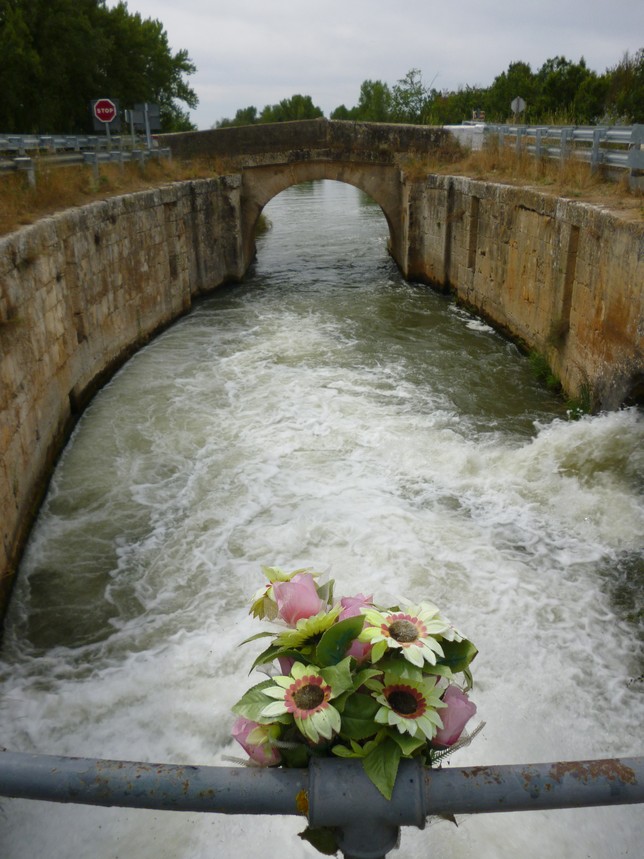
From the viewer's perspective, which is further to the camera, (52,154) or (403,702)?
(52,154)

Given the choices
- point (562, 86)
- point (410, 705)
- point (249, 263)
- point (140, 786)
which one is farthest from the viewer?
point (562, 86)

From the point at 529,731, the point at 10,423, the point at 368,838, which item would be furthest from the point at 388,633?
the point at 10,423

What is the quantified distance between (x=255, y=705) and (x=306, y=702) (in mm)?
115

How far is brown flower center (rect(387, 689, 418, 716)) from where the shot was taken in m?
1.44

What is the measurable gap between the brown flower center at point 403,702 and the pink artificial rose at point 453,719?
3.1 inches

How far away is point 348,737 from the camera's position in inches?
55.2

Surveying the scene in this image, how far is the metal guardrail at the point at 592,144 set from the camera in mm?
8438

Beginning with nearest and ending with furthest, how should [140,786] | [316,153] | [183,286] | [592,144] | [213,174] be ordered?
1. [140,786]
2. [592,144]
3. [183,286]
4. [213,174]
5. [316,153]

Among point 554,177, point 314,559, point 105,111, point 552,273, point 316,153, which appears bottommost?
point 314,559

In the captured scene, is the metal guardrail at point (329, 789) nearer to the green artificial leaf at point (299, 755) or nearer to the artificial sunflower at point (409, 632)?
the green artificial leaf at point (299, 755)

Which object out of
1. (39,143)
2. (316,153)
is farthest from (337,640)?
(316,153)

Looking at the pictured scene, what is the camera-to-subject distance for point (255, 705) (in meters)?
1.51

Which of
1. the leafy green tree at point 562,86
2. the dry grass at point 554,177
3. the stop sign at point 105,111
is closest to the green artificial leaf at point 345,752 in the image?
the dry grass at point 554,177

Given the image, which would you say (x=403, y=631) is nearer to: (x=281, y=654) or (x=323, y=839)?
(x=281, y=654)
